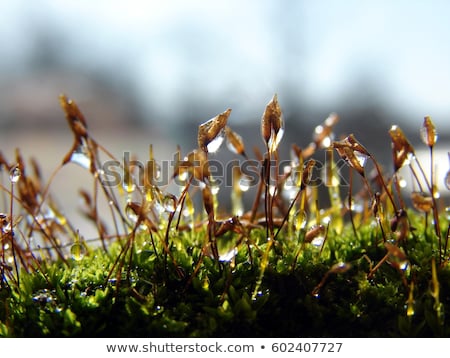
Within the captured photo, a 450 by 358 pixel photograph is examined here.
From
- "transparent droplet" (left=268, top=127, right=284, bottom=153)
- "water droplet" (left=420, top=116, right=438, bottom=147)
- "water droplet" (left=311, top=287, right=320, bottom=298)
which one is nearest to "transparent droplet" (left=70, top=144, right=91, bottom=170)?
"transparent droplet" (left=268, top=127, right=284, bottom=153)

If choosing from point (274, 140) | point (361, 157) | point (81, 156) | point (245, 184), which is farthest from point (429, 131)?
point (81, 156)

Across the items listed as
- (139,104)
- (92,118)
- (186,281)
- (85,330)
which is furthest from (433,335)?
(92,118)

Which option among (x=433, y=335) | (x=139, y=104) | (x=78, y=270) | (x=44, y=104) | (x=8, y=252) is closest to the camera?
(x=433, y=335)

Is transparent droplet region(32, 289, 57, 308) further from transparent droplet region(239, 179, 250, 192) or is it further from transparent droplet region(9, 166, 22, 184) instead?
transparent droplet region(239, 179, 250, 192)

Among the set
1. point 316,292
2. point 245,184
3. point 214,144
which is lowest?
point 316,292

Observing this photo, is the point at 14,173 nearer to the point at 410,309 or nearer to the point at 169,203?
Result: the point at 169,203

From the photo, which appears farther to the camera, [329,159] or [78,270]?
[329,159]

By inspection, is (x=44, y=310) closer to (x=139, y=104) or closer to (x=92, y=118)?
(x=139, y=104)

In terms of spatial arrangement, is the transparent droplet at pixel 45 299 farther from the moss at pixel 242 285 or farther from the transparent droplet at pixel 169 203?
the transparent droplet at pixel 169 203

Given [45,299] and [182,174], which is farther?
[182,174]
